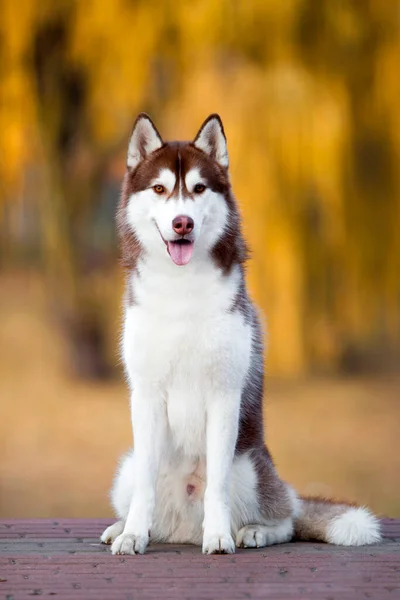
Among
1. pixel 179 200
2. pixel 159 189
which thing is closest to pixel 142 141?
pixel 159 189

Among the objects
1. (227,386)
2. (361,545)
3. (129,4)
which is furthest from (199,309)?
(129,4)

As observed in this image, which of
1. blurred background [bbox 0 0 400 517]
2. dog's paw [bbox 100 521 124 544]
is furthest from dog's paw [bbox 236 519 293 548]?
blurred background [bbox 0 0 400 517]

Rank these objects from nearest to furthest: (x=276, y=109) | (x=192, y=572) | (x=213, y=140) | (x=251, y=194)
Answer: (x=192, y=572) → (x=213, y=140) → (x=276, y=109) → (x=251, y=194)

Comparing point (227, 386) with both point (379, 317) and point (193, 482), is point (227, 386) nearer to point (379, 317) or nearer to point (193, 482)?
point (193, 482)

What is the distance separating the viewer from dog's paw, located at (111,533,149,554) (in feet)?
14.2

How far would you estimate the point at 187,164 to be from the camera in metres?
4.50

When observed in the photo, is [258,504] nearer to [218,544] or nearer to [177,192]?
[218,544]

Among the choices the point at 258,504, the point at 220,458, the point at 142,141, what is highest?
the point at 142,141

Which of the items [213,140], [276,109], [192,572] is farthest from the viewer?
[276,109]

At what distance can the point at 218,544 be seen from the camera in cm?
432

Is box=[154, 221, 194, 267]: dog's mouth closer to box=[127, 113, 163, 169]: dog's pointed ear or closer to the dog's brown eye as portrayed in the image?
the dog's brown eye

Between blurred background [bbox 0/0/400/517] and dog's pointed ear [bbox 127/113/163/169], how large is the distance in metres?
6.70

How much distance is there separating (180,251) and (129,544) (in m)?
1.11

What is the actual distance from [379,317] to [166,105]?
12.1ft
